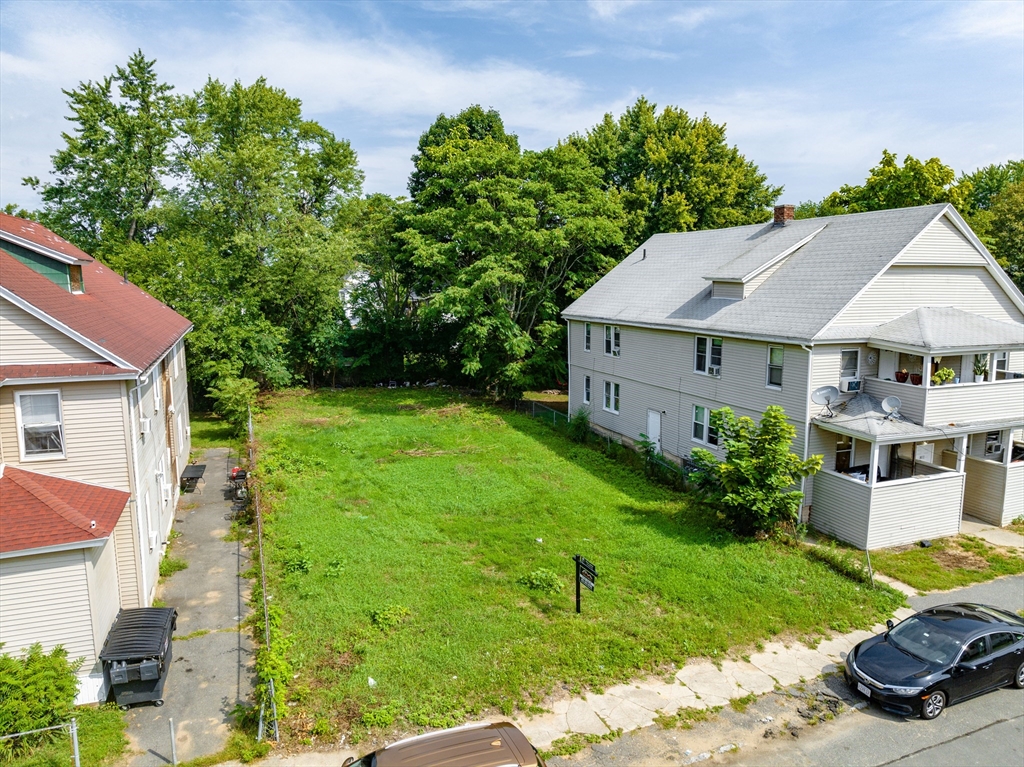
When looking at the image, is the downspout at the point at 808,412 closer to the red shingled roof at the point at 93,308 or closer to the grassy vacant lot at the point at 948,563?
the grassy vacant lot at the point at 948,563

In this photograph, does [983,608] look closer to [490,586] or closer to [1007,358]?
[490,586]

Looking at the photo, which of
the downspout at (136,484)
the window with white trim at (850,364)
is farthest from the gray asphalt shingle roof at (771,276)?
the downspout at (136,484)

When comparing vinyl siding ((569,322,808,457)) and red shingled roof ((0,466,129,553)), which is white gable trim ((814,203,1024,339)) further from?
red shingled roof ((0,466,129,553))

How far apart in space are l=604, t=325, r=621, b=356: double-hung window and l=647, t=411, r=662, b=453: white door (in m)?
3.80

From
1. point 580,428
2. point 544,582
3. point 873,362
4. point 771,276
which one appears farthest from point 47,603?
point 771,276

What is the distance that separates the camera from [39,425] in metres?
12.6

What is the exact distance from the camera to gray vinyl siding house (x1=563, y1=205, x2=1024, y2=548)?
1795 centimetres

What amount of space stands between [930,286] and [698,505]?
9930 mm

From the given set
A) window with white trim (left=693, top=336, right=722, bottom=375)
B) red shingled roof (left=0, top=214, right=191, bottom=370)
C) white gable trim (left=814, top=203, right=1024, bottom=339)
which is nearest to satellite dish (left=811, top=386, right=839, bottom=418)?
white gable trim (left=814, top=203, right=1024, bottom=339)

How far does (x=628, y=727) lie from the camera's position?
35.1ft

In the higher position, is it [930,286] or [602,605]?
[930,286]

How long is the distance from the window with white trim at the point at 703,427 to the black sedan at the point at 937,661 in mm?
11056

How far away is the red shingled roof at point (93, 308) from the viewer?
1288 cm

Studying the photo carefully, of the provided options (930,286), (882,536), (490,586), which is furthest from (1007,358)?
(490,586)
